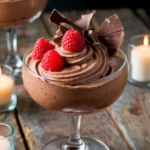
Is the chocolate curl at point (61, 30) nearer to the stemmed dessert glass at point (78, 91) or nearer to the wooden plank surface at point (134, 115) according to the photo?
the stemmed dessert glass at point (78, 91)

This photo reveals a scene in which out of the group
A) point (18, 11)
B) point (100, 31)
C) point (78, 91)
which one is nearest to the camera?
point (78, 91)

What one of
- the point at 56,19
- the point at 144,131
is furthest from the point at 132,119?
the point at 56,19

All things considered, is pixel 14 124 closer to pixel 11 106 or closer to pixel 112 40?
pixel 11 106

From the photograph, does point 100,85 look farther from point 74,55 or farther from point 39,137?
point 39,137

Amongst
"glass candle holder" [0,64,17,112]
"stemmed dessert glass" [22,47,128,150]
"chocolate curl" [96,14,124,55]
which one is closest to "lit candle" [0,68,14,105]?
"glass candle holder" [0,64,17,112]

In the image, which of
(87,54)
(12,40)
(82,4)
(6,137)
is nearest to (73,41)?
(87,54)

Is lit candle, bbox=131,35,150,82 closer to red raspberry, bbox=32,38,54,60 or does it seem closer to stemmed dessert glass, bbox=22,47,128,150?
stemmed dessert glass, bbox=22,47,128,150

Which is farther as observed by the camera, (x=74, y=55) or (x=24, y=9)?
(x=24, y=9)
